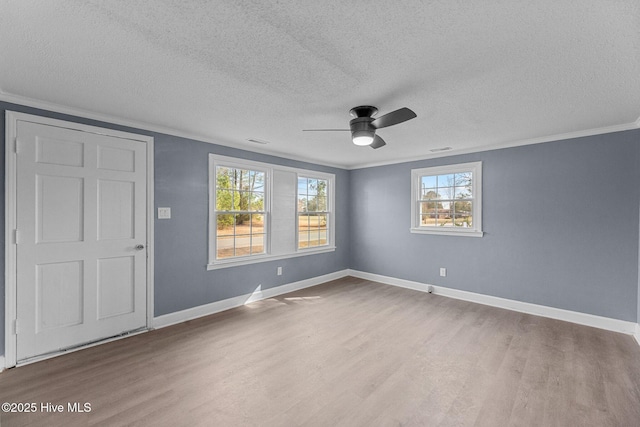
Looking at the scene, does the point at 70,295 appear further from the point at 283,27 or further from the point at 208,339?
the point at 283,27

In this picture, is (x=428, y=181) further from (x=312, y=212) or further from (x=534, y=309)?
(x=534, y=309)

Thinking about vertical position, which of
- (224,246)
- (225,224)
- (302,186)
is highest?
(302,186)

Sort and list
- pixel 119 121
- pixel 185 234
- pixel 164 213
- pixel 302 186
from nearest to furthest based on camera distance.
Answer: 1. pixel 119 121
2. pixel 164 213
3. pixel 185 234
4. pixel 302 186

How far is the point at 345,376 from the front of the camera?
239cm

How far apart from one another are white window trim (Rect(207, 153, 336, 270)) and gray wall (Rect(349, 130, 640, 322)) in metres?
1.63

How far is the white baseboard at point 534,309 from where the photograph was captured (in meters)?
3.29

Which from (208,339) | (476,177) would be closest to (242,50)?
(208,339)

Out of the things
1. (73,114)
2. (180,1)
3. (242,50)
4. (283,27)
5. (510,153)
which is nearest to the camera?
(180,1)

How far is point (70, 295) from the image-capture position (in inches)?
110

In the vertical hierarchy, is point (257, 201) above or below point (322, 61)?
below

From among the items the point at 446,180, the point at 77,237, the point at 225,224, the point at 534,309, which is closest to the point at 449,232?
the point at 446,180

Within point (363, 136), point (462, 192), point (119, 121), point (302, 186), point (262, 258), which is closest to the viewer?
point (363, 136)

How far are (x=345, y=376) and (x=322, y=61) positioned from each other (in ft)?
8.10

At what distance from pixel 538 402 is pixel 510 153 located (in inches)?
128
